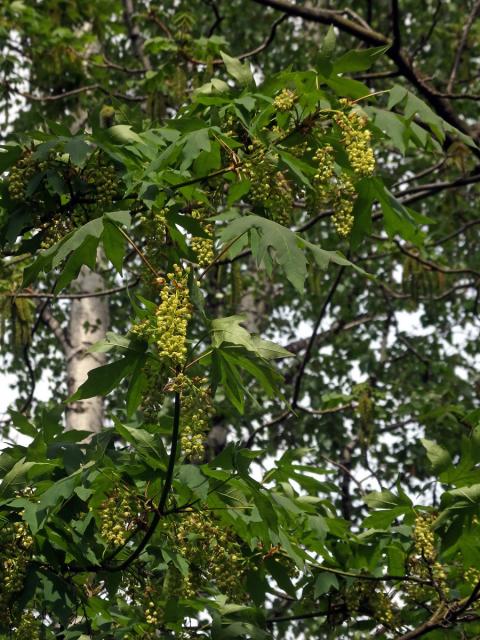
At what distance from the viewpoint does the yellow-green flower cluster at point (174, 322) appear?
9.93 ft

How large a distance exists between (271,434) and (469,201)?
4.15 meters

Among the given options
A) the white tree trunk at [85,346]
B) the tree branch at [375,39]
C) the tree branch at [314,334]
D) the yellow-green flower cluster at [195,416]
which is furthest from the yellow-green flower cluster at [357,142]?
the white tree trunk at [85,346]

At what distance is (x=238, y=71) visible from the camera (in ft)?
13.0

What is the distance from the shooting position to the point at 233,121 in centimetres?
384

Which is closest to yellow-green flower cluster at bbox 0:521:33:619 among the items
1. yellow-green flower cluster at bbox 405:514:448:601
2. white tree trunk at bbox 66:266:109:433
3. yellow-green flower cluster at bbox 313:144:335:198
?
yellow-green flower cluster at bbox 405:514:448:601

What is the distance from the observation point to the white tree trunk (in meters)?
8.12

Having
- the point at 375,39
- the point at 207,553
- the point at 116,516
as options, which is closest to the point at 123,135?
the point at 116,516

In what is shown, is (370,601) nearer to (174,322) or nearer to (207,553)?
Result: (207,553)

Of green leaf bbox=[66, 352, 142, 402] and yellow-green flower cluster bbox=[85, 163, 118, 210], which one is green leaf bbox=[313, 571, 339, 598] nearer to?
green leaf bbox=[66, 352, 142, 402]

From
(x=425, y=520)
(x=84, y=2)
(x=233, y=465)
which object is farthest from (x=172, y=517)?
(x=84, y=2)

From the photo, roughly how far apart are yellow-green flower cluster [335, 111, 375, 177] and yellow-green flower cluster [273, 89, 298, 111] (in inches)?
6.5

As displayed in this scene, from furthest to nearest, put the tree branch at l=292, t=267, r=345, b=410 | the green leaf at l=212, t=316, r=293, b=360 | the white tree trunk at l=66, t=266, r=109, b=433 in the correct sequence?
1. the white tree trunk at l=66, t=266, r=109, b=433
2. the tree branch at l=292, t=267, r=345, b=410
3. the green leaf at l=212, t=316, r=293, b=360

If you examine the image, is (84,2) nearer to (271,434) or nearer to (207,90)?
(271,434)

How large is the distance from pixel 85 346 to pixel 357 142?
17.7 ft
